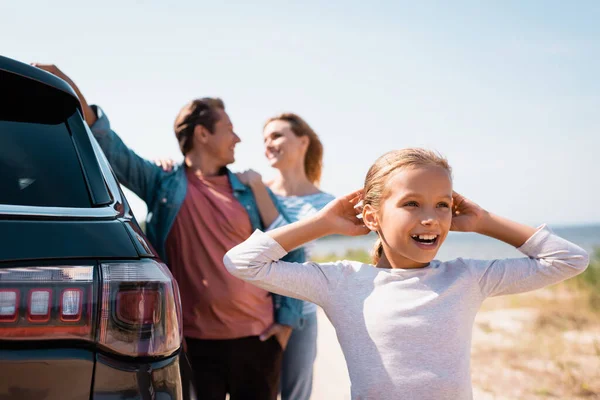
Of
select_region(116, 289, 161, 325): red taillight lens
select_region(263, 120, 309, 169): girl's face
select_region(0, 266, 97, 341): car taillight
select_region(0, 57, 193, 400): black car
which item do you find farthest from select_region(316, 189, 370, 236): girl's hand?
select_region(263, 120, 309, 169): girl's face

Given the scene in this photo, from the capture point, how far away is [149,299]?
1724 millimetres

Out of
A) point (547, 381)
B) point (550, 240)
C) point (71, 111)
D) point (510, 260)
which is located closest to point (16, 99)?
point (71, 111)

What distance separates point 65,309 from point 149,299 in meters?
0.22

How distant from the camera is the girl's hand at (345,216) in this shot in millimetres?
2631

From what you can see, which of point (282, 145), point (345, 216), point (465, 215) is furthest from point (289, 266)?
point (282, 145)

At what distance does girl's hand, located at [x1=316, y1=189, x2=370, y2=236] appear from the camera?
8.63ft

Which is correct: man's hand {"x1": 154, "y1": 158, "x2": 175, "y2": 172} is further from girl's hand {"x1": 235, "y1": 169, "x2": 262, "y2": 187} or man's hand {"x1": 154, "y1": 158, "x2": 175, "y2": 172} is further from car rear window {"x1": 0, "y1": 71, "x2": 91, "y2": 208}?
car rear window {"x1": 0, "y1": 71, "x2": 91, "y2": 208}

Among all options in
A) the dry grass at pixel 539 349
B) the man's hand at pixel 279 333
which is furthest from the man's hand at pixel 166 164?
the dry grass at pixel 539 349

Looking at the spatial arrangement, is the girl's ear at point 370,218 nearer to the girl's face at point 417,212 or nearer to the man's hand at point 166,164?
the girl's face at point 417,212

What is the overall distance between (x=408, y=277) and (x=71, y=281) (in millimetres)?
1242

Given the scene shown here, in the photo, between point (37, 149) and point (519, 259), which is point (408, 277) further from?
point (37, 149)

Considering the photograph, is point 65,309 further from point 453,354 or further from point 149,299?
point 453,354

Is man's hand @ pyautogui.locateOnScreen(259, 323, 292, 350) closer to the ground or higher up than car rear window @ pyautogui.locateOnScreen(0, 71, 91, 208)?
closer to the ground

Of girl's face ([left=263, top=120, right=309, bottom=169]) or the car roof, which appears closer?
the car roof
